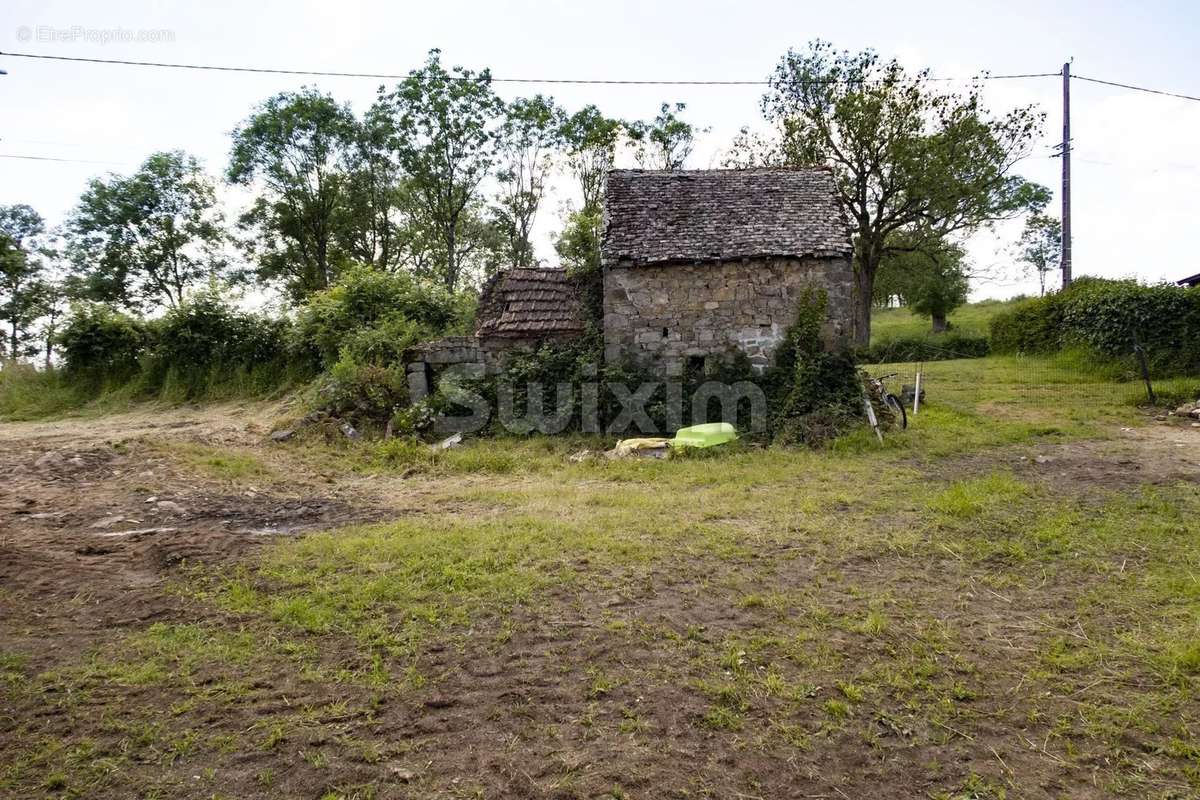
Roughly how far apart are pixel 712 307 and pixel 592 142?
21.8m

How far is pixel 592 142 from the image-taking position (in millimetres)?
31812

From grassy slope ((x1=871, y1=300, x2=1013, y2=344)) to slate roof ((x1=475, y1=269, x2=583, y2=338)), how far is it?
19169 millimetres

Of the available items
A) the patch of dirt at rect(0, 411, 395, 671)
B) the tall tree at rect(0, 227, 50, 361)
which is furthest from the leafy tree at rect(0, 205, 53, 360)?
the patch of dirt at rect(0, 411, 395, 671)

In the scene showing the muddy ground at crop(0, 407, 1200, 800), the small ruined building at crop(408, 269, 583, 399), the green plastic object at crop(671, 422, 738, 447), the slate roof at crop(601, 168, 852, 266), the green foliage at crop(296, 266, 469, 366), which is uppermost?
the slate roof at crop(601, 168, 852, 266)

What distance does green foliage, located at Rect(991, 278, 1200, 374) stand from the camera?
50.3 feet

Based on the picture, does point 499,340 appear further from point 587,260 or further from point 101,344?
point 101,344

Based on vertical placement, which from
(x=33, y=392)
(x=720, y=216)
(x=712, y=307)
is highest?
(x=720, y=216)

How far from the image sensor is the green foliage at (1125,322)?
1533 centimetres

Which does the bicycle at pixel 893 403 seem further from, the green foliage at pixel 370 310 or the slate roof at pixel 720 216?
the green foliage at pixel 370 310

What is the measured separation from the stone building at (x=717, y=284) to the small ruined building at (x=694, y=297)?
0.06 feet

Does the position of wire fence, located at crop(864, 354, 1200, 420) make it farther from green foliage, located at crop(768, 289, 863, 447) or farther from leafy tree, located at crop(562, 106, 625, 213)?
leafy tree, located at crop(562, 106, 625, 213)

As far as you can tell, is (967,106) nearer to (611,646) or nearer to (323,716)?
(611,646)

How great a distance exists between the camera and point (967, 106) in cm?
2316

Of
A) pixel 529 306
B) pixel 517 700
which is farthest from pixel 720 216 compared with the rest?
pixel 517 700
